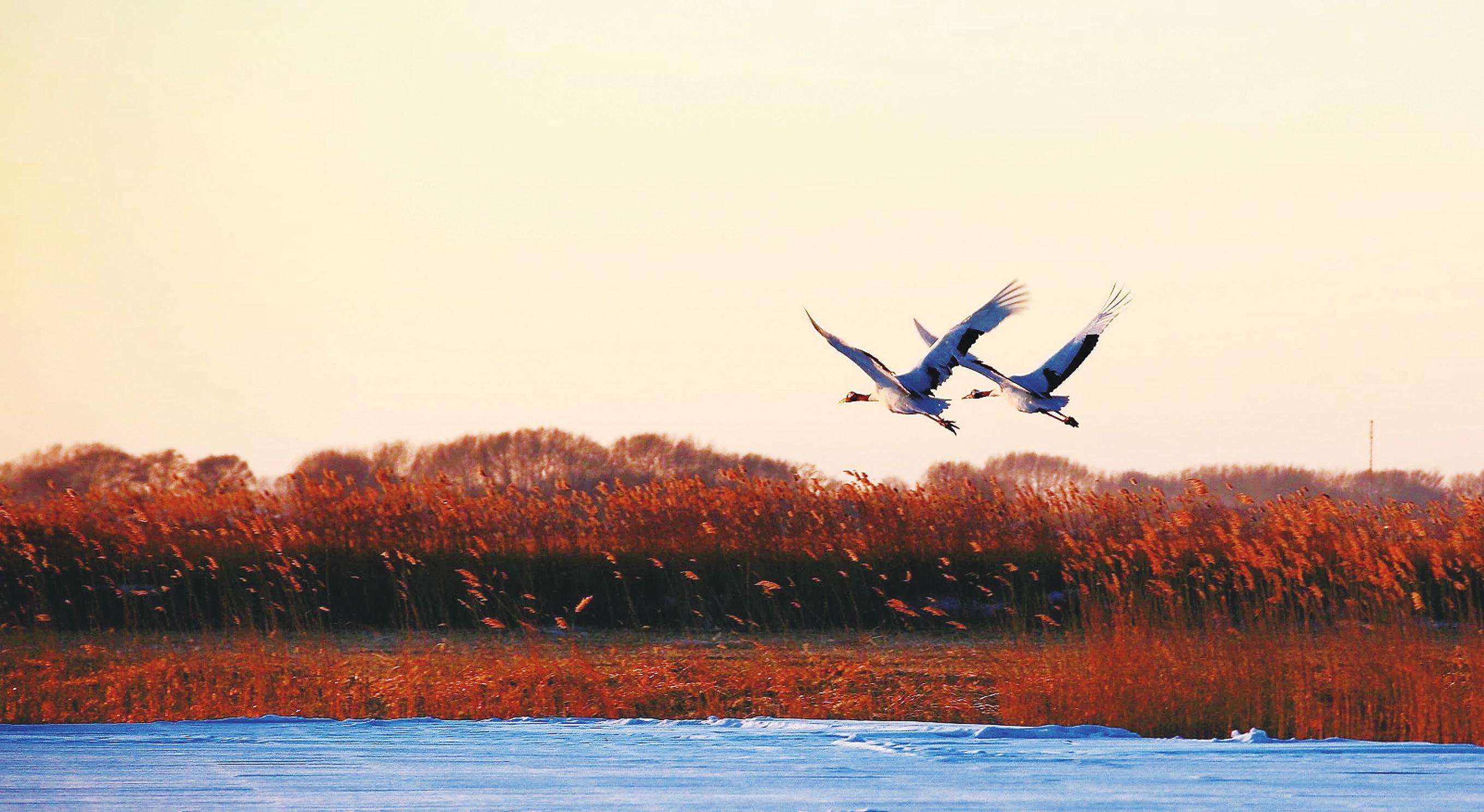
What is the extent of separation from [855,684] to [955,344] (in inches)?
130

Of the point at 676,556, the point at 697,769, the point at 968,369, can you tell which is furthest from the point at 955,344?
the point at 676,556

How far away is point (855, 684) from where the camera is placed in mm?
8508

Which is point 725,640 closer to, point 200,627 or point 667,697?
point 667,697

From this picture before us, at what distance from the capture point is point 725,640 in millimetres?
11078

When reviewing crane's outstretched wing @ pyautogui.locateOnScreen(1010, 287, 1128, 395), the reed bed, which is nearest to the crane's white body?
crane's outstretched wing @ pyautogui.locateOnScreen(1010, 287, 1128, 395)

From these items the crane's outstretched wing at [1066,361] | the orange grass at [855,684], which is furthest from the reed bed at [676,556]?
the crane's outstretched wing at [1066,361]

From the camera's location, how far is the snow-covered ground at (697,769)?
2898 mm

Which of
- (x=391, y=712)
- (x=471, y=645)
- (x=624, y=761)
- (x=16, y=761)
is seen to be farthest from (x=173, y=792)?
(x=471, y=645)

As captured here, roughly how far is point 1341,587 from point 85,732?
33.0 ft

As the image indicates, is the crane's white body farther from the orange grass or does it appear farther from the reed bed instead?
the reed bed

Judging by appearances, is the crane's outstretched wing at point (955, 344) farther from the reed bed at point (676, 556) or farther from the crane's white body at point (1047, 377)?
the reed bed at point (676, 556)

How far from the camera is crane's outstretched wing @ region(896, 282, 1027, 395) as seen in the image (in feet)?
18.5

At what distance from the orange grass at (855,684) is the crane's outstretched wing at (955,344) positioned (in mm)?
2093

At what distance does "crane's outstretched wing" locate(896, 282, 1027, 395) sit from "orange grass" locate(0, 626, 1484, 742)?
2093mm
